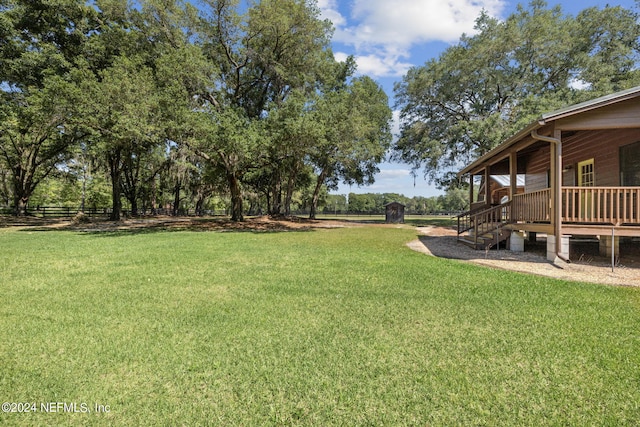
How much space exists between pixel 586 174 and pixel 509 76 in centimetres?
1384

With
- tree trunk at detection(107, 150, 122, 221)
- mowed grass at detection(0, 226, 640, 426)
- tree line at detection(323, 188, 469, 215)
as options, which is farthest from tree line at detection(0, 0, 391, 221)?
tree line at detection(323, 188, 469, 215)

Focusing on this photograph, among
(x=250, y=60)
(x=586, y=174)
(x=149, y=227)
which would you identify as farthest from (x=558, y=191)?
(x=149, y=227)

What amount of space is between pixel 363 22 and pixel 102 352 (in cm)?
1485

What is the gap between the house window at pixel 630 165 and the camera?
26.5ft

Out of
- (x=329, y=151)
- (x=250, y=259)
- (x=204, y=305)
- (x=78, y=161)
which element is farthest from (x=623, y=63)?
(x=78, y=161)

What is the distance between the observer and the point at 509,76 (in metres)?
20.8

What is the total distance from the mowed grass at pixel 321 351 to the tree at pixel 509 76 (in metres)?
17.3

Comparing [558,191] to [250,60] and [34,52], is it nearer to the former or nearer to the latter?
[250,60]

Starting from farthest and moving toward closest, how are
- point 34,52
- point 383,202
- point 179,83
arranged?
1. point 383,202
2. point 34,52
3. point 179,83

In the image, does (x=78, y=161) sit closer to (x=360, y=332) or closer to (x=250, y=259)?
(x=250, y=259)

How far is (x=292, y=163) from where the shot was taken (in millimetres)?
24062

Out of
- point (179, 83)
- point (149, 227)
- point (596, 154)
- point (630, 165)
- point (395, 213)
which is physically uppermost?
point (179, 83)

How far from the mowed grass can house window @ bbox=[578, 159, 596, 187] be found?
22.1 ft

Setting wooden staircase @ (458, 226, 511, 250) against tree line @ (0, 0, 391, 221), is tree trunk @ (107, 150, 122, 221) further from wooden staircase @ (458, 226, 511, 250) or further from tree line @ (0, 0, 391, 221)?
wooden staircase @ (458, 226, 511, 250)
